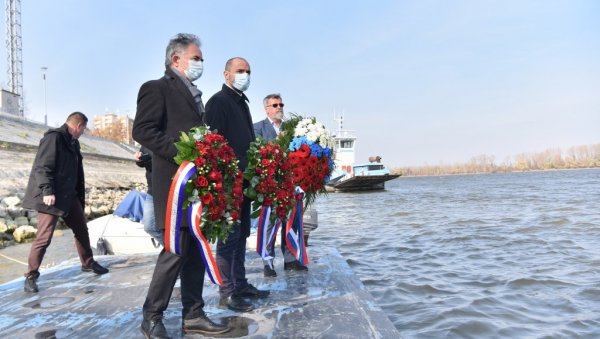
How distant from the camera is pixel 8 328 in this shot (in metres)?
3.29

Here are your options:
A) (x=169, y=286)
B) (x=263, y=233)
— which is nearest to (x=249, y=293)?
(x=263, y=233)

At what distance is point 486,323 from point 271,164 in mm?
2776

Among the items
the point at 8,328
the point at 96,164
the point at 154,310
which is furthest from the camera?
the point at 96,164

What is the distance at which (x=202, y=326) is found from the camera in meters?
3.06

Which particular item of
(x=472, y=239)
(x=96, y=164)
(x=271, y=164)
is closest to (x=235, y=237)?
(x=271, y=164)

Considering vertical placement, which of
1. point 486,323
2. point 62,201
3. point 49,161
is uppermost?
point 49,161

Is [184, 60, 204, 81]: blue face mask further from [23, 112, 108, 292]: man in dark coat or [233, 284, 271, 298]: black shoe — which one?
[23, 112, 108, 292]: man in dark coat

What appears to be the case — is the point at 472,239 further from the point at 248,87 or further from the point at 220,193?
the point at 220,193

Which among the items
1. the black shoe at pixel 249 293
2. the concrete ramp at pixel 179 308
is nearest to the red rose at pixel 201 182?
the concrete ramp at pixel 179 308

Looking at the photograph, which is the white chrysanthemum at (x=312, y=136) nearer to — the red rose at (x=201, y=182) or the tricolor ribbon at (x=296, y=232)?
the tricolor ribbon at (x=296, y=232)

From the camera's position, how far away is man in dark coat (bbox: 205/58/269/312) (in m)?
3.71

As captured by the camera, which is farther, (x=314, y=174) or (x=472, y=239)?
(x=472, y=239)

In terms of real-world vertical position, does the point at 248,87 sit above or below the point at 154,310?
above

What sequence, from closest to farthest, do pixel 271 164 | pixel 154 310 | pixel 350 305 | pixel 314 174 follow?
pixel 154 310 < pixel 350 305 < pixel 271 164 < pixel 314 174
